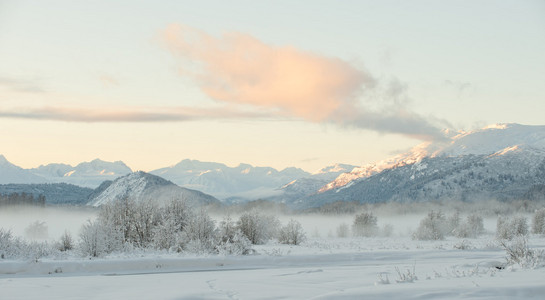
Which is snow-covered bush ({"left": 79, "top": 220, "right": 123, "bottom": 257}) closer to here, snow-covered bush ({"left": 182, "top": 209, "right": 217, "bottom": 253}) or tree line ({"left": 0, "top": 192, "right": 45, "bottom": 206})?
snow-covered bush ({"left": 182, "top": 209, "right": 217, "bottom": 253})

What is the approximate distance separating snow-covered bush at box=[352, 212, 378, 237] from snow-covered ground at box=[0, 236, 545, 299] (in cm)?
5711

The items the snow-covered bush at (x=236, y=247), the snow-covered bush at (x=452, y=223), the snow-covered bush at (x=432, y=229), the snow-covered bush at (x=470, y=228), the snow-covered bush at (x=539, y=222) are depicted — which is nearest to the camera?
the snow-covered bush at (x=236, y=247)

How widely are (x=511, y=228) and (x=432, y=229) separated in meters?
9.76

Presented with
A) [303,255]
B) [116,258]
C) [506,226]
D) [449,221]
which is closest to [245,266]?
[303,255]

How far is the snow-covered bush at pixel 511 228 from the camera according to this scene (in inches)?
2660

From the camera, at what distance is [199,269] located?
99.2ft

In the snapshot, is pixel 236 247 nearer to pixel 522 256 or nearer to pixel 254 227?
pixel 254 227

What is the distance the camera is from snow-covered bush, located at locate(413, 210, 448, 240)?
233 feet

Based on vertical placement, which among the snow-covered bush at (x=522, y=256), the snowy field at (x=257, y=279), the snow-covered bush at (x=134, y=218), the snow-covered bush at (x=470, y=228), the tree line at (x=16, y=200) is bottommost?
the snow-covered bush at (x=470, y=228)

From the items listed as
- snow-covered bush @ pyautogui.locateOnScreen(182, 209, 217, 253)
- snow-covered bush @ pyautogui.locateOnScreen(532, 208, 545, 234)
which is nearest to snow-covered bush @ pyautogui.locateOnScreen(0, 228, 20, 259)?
snow-covered bush @ pyautogui.locateOnScreen(182, 209, 217, 253)

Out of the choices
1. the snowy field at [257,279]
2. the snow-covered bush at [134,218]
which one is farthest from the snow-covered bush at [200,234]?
the snow-covered bush at [134,218]

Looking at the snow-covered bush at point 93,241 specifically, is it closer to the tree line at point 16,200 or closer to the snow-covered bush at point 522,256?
the snow-covered bush at point 522,256

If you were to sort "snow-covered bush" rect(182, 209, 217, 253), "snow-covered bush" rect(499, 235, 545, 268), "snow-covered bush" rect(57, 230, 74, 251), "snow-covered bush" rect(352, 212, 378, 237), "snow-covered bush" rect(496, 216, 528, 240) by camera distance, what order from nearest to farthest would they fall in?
1. "snow-covered bush" rect(499, 235, 545, 268)
2. "snow-covered bush" rect(182, 209, 217, 253)
3. "snow-covered bush" rect(57, 230, 74, 251)
4. "snow-covered bush" rect(496, 216, 528, 240)
5. "snow-covered bush" rect(352, 212, 378, 237)

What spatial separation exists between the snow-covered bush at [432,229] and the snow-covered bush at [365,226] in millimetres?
12273
